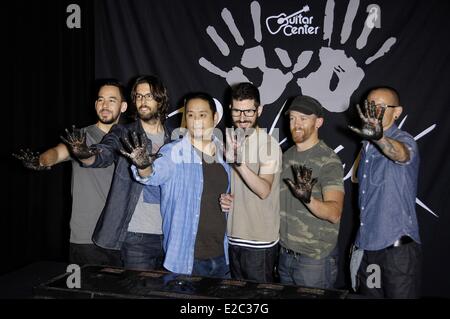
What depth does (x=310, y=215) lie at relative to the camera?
2117 millimetres

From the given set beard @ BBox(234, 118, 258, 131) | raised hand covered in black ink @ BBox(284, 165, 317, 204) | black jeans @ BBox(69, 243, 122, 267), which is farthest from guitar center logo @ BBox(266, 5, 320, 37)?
black jeans @ BBox(69, 243, 122, 267)

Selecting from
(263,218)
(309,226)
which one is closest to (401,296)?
(309,226)

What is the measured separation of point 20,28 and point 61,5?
0.37 metres

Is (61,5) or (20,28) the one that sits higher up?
(61,5)

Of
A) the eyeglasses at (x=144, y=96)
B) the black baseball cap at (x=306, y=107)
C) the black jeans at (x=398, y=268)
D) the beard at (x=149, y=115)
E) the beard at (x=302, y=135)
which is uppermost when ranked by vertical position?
the eyeglasses at (x=144, y=96)

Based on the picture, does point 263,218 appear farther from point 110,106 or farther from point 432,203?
point 432,203

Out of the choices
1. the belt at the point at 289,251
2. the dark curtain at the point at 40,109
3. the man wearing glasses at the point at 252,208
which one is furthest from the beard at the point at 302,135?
the dark curtain at the point at 40,109

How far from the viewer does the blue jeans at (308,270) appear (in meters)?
2.08

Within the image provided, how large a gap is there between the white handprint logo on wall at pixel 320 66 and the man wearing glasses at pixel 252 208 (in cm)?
102

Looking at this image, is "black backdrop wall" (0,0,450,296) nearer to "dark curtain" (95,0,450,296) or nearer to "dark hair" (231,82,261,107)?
"dark curtain" (95,0,450,296)

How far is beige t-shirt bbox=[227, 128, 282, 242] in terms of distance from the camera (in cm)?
213

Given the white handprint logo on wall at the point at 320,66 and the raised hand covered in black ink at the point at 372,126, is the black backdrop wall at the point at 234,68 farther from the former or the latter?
the raised hand covered in black ink at the point at 372,126
